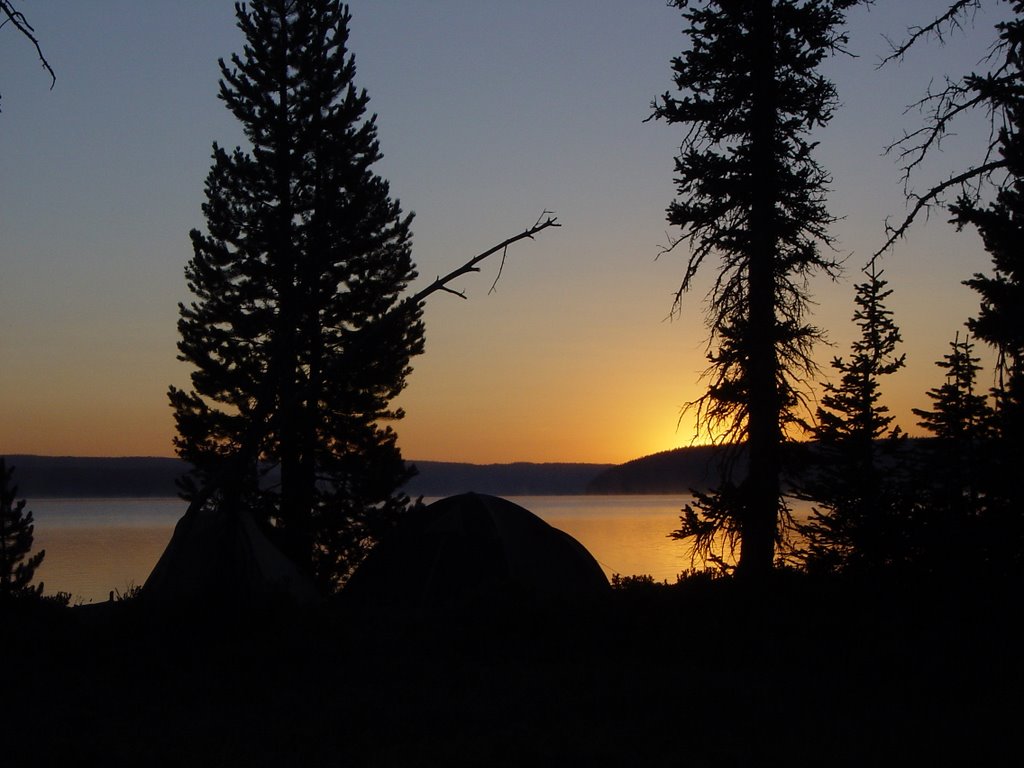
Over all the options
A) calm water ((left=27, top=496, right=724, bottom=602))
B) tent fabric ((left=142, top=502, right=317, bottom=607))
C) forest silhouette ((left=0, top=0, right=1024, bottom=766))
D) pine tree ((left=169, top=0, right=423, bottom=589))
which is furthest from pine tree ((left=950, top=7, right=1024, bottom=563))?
pine tree ((left=169, top=0, right=423, bottom=589))

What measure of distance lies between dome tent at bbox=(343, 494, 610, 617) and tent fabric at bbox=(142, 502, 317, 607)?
1.41 metres

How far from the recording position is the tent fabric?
1330cm

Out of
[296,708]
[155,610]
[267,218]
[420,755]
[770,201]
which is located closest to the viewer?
[420,755]

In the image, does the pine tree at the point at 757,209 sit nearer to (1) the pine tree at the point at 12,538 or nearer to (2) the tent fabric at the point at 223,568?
(2) the tent fabric at the point at 223,568

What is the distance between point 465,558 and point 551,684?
305 inches

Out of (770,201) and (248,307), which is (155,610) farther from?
(248,307)

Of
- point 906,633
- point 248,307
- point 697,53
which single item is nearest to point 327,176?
point 248,307

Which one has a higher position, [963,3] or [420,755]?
[963,3]

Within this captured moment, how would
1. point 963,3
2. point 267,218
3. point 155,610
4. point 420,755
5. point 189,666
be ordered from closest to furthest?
point 420,755 < point 963,3 < point 189,666 < point 155,610 < point 267,218

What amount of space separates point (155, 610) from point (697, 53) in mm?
12707

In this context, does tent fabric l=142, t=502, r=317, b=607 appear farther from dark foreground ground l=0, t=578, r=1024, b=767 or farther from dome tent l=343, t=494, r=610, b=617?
dome tent l=343, t=494, r=610, b=617

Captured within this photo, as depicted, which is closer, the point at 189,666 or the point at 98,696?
the point at 98,696

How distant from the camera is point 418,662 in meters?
11.1

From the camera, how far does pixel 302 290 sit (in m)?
26.9
